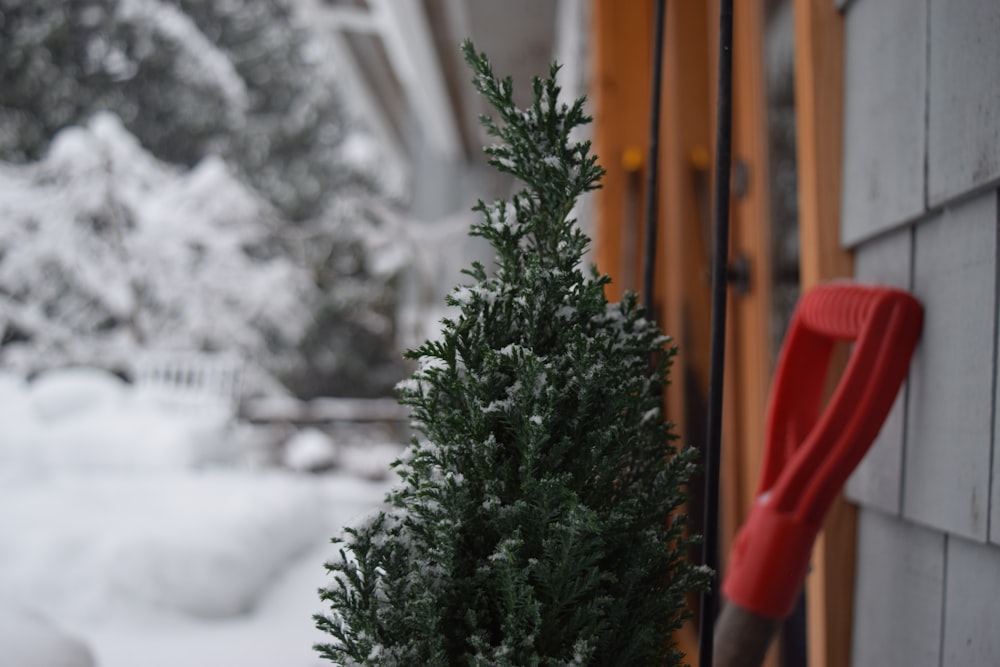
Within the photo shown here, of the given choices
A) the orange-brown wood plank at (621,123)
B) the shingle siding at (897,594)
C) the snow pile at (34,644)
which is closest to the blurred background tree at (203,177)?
Result: the orange-brown wood plank at (621,123)

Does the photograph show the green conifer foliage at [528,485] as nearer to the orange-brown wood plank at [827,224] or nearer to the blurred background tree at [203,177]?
the orange-brown wood plank at [827,224]

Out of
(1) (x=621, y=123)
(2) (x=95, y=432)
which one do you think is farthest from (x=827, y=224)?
(2) (x=95, y=432)

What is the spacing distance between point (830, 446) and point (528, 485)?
355 millimetres

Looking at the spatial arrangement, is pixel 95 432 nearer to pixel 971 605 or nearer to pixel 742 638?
pixel 742 638

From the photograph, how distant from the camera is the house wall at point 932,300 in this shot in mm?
561

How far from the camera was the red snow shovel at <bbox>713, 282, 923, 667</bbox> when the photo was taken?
660mm

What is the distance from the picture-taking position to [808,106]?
0.83 meters

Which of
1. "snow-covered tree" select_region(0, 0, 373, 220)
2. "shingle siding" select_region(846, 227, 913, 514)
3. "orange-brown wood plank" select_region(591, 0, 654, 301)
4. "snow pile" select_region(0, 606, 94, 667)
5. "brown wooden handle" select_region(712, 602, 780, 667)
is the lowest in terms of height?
"snow pile" select_region(0, 606, 94, 667)

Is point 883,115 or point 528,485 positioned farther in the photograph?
point 883,115

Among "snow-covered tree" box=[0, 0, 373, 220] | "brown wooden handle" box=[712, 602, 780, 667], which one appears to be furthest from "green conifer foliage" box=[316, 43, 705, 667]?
"snow-covered tree" box=[0, 0, 373, 220]

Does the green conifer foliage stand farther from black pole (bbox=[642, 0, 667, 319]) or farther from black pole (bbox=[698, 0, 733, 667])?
black pole (bbox=[642, 0, 667, 319])

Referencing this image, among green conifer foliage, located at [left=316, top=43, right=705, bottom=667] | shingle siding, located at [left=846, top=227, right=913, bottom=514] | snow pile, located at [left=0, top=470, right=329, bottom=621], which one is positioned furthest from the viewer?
snow pile, located at [left=0, top=470, right=329, bottom=621]

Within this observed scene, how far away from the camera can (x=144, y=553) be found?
171 cm


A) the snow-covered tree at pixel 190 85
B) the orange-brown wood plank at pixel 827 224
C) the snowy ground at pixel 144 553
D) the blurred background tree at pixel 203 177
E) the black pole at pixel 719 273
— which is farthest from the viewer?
the snow-covered tree at pixel 190 85
